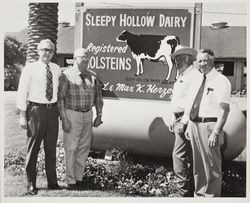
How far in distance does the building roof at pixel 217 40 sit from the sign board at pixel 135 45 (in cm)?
21

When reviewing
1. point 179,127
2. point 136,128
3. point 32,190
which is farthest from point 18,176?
point 179,127

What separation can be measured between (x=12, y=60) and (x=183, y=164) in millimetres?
2298

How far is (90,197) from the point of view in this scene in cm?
442

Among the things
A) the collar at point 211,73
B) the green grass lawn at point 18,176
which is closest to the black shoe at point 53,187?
the green grass lawn at point 18,176

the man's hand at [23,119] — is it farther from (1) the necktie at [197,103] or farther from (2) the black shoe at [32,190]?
(1) the necktie at [197,103]

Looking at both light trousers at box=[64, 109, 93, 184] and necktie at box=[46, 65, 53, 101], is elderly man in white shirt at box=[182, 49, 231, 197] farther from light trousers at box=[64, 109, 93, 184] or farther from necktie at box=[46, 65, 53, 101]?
necktie at box=[46, 65, 53, 101]

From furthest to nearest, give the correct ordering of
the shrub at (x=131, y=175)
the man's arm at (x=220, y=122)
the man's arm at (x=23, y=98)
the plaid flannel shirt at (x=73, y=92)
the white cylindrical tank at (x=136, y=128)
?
the white cylindrical tank at (x=136, y=128) → the shrub at (x=131, y=175) → the plaid flannel shirt at (x=73, y=92) → the man's arm at (x=23, y=98) → the man's arm at (x=220, y=122)

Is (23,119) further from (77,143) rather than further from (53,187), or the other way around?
(53,187)

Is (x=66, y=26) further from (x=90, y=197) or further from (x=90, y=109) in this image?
(x=90, y=197)

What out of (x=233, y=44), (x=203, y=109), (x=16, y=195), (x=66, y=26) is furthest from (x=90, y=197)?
(x=233, y=44)

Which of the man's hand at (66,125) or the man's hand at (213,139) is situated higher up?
the man's hand at (66,125)

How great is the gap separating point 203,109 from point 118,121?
3.74 feet

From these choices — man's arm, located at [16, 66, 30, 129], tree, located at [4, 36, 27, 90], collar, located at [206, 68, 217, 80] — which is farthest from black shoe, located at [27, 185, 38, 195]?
collar, located at [206, 68, 217, 80]

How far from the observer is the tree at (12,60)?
14.8 ft
